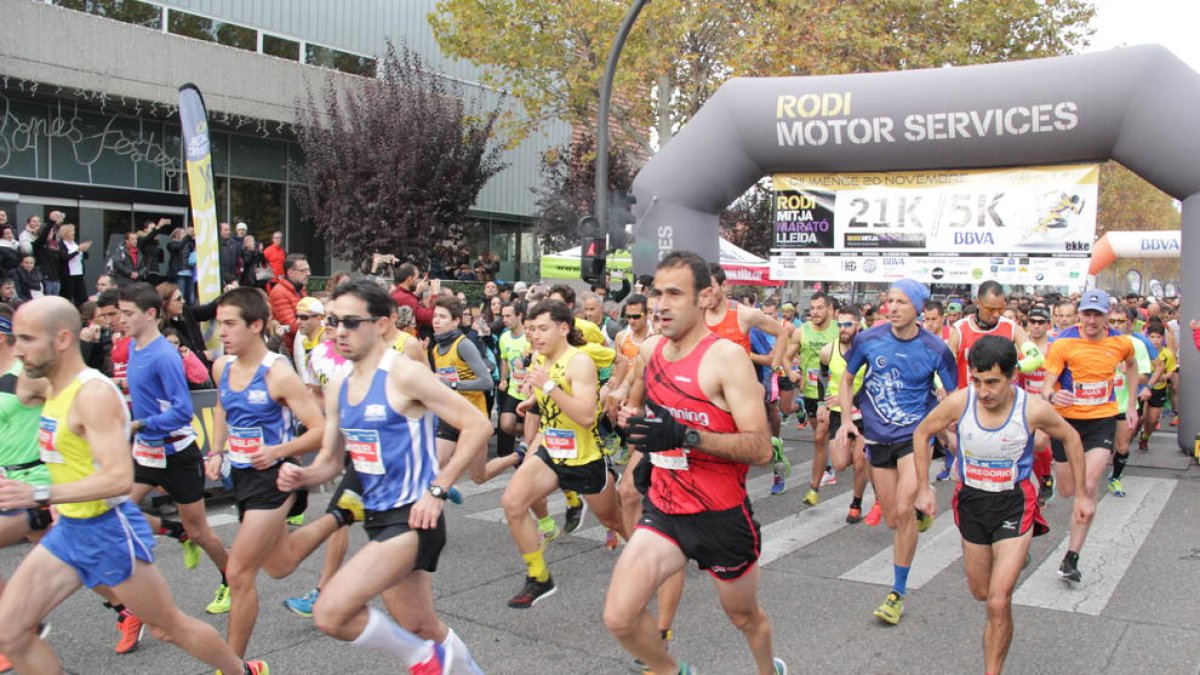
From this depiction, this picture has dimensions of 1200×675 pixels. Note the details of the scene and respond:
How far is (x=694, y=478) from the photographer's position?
410 centimetres

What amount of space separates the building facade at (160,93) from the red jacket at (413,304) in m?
9.00

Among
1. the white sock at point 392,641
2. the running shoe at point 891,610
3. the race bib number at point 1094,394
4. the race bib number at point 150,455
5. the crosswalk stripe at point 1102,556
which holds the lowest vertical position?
the crosswalk stripe at point 1102,556

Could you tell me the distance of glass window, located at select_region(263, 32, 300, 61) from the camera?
800 inches

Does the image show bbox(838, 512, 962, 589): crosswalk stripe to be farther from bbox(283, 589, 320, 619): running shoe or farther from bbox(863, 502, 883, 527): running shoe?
bbox(283, 589, 320, 619): running shoe

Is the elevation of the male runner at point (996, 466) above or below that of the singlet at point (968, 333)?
below

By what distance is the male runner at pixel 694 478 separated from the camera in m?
3.96

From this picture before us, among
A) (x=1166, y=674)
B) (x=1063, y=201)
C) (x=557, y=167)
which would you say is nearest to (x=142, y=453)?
→ (x=1166, y=674)

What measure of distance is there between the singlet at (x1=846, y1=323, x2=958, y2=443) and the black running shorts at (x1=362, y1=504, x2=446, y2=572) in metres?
3.42

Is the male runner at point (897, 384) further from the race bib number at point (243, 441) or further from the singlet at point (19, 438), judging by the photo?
the singlet at point (19, 438)

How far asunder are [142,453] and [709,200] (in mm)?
9878

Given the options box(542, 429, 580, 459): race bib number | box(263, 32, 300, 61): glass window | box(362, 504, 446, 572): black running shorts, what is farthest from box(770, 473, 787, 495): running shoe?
box(263, 32, 300, 61): glass window

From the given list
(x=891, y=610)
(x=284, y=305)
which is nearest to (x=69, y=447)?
(x=891, y=610)

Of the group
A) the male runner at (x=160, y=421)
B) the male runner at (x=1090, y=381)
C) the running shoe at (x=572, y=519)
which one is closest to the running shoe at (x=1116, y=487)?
the male runner at (x=1090, y=381)

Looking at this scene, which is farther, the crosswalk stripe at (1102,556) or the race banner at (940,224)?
the race banner at (940,224)
